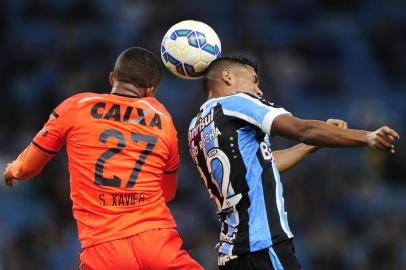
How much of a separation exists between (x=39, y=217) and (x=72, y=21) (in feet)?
12.3

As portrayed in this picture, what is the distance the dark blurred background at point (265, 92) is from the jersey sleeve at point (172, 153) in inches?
183

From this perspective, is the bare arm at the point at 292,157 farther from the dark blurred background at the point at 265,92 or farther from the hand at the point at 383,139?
the dark blurred background at the point at 265,92

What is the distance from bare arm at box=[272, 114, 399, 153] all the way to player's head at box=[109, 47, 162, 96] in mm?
970

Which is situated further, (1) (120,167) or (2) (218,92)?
(2) (218,92)

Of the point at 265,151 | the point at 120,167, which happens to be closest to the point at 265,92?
the point at 265,151

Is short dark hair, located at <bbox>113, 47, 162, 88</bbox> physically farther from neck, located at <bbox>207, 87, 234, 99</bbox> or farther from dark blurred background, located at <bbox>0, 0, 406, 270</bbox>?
dark blurred background, located at <bbox>0, 0, 406, 270</bbox>

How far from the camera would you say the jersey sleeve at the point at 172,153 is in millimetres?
5588

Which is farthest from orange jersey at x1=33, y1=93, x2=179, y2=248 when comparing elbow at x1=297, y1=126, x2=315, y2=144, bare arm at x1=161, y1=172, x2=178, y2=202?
elbow at x1=297, y1=126, x2=315, y2=144

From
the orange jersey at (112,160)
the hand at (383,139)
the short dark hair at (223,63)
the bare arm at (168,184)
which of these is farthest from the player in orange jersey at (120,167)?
the hand at (383,139)

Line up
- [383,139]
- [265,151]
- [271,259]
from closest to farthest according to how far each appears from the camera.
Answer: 1. [383,139]
2. [271,259]
3. [265,151]

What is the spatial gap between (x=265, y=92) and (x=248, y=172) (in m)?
6.87

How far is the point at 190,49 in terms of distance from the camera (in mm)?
5914

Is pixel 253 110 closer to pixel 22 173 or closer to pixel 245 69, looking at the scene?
pixel 245 69

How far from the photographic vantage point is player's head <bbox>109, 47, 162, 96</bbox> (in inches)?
219
